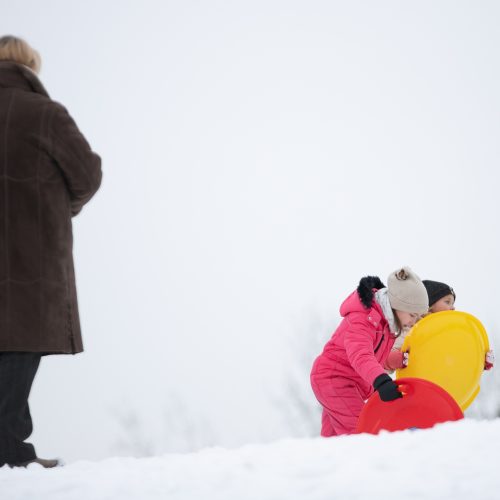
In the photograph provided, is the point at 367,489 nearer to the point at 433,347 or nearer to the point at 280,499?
the point at 280,499

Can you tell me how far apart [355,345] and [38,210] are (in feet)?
6.63

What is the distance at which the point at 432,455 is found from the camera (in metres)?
1.98

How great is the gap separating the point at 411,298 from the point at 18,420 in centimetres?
244

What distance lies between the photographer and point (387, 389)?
344cm

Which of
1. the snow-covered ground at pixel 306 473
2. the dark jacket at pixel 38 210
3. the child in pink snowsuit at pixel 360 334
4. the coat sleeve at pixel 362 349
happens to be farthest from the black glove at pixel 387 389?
the dark jacket at pixel 38 210

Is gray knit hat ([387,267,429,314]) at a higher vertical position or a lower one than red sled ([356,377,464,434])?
higher

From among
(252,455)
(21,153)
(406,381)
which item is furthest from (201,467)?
(406,381)

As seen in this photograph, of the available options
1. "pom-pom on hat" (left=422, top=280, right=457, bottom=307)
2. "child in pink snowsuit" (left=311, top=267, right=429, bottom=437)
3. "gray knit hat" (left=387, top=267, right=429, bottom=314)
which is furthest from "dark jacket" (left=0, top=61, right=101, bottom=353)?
"pom-pom on hat" (left=422, top=280, right=457, bottom=307)

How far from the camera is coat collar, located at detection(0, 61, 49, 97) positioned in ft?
9.21

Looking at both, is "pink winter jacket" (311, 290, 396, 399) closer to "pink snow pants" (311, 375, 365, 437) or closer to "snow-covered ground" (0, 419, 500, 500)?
"pink snow pants" (311, 375, 365, 437)

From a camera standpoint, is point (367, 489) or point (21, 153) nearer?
point (367, 489)

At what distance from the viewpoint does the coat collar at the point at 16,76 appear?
281cm

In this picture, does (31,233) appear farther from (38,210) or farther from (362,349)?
(362,349)

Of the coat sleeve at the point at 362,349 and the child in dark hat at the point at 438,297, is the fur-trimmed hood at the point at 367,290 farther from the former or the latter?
the child in dark hat at the point at 438,297
